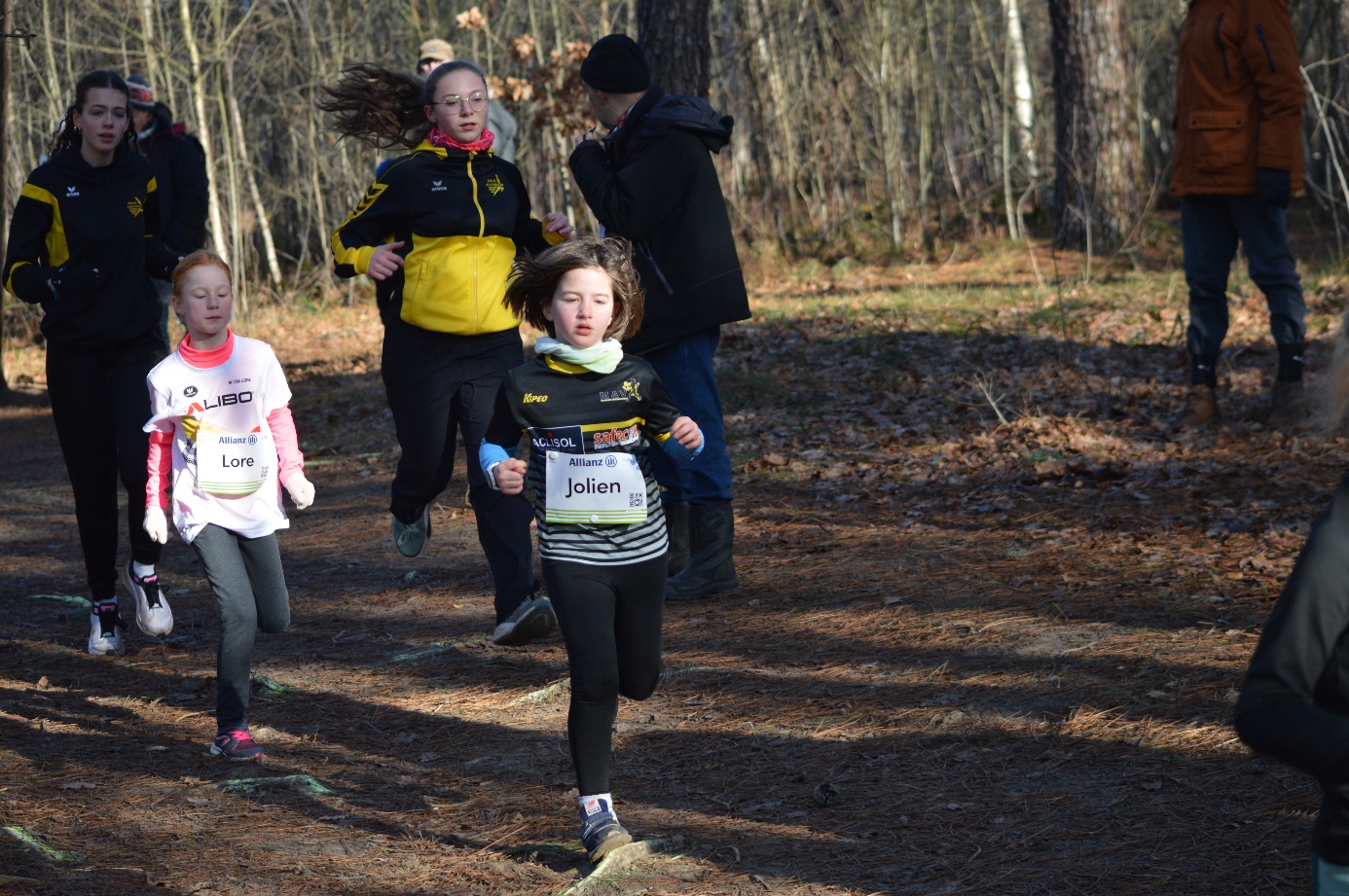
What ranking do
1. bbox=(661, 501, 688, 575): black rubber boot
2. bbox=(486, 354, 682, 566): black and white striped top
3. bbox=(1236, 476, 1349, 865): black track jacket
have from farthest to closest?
bbox=(661, 501, 688, 575): black rubber boot < bbox=(486, 354, 682, 566): black and white striped top < bbox=(1236, 476, 1349, 865): black track jacket

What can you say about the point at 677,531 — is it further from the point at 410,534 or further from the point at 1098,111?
the point at 1098,111

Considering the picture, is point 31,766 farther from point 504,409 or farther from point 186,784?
point 504,409

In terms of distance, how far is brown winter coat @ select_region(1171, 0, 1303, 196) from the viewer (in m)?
7.60

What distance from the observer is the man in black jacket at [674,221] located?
19.3 feet

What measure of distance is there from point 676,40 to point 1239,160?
5653 millimetres

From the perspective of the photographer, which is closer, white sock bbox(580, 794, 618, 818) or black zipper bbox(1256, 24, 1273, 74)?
white sock bbox(580, 794, 618, 818)

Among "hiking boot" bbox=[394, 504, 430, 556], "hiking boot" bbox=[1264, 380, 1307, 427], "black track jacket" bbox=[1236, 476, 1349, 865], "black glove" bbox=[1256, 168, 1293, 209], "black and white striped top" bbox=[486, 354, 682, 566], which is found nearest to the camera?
"black track jacket" bbox=[1236, 476, 1349, 865]

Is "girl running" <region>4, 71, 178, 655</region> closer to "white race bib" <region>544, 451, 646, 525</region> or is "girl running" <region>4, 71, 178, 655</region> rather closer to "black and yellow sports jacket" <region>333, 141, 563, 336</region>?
"black and yellow sports jacket" <region>333, 141, 563, 336</region>

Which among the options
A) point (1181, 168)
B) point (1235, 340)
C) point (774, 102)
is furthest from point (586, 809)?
point (774, 102)

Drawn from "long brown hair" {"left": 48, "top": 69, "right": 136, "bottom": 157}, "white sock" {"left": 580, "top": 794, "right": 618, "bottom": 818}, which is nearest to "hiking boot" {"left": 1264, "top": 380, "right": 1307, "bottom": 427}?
"white sock" {"left": 580, "top": 794, "right": 618, "bottom": 818}

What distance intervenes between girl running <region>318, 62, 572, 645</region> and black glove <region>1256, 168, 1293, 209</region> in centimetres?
439

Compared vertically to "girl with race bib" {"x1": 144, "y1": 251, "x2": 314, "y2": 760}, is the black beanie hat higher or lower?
higher

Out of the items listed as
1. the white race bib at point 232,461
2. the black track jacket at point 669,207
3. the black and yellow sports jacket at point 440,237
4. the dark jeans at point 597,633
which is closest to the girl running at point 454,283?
the black and yellow sports jacket at point 440,237

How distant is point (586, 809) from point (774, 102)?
17.6m
